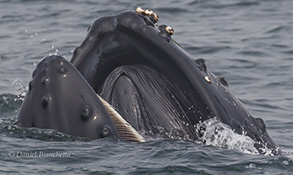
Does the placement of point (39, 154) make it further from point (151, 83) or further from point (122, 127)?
point (151, 83)

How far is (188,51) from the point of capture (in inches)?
738

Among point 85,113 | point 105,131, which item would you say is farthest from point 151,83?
point 85,113

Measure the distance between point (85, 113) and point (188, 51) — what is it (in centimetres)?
1104

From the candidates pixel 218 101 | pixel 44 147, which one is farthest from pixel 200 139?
pixel 44 147

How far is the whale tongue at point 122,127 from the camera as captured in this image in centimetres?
820

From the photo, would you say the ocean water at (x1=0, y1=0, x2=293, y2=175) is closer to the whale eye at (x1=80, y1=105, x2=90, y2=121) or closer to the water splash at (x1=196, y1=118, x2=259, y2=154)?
the water splash at (x1=196, y1=118, x2=259, y2=154)

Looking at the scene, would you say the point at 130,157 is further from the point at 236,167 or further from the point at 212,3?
the point at 212,3

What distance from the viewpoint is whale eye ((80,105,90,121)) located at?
7844 millimetres

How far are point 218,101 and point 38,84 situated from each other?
1812 millimetres

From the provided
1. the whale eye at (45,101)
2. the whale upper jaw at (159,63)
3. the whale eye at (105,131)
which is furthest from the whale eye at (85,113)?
the whale upper jaw at (159,63)

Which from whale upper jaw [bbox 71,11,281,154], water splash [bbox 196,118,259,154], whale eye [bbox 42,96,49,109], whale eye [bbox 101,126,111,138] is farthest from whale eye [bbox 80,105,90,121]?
water splash [bbox 196,118,259,154]

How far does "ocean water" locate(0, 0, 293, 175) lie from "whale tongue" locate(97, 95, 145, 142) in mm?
73

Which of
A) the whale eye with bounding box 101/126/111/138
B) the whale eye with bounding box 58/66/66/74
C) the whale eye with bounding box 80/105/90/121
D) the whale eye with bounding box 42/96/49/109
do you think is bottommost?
the whale eye with bounding box 101/126/111/138

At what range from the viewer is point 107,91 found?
28.5 feet
